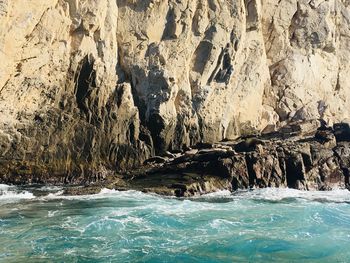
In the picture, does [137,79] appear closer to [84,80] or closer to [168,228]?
[84,80]

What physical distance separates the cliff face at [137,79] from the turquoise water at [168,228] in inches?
156

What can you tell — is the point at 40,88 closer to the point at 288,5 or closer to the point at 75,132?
the point at 75,132

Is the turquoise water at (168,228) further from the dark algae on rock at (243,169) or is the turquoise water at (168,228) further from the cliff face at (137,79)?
the cliff face at (137,79)

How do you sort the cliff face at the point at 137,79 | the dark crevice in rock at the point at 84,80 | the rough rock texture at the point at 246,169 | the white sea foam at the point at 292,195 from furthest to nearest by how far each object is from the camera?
1. the dark crevice in rock at the point at 84,80
2. the cliff face at the point at 137,79
3. the rough rock texture at the point at 246,169
4. the white sea foam at the point at 292,195

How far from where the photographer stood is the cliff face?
27188mm

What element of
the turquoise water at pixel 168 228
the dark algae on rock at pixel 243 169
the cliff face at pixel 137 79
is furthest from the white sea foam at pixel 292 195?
the cliff face at pixel 137 79

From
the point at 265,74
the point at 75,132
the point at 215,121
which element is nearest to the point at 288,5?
the point at 265,74

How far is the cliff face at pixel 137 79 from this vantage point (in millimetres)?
27188

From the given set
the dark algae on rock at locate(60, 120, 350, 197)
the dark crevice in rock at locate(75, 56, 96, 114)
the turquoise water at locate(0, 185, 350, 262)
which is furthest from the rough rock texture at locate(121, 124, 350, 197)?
the dark crevice in rock at locate(75, 56, 96, 114)

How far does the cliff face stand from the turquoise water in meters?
3.97

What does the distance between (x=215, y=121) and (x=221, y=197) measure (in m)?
10.4

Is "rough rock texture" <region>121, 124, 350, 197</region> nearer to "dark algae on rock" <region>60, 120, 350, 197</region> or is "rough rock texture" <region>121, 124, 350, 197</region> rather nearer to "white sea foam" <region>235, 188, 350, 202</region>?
"dark algae on rock" <region>60, 120, 350, 197</region>

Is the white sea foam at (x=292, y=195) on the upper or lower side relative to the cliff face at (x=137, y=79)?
lower

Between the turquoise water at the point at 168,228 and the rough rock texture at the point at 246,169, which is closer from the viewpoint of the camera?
the turquoise water at the point at 168,228
